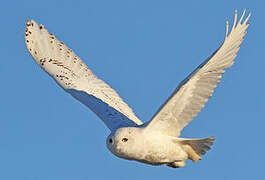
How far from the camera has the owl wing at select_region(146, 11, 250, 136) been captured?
10430 millimetres

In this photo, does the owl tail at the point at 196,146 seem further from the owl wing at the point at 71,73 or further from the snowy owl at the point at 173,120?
the owl wing at the point at 71,73

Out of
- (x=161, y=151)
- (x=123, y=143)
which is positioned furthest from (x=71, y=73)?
(x=123, y=143)

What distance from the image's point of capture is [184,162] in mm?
11328

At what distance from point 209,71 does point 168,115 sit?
1031 mm

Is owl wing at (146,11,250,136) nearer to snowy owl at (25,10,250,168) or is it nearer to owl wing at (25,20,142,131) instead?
snowy owl at (25,10,250,168)

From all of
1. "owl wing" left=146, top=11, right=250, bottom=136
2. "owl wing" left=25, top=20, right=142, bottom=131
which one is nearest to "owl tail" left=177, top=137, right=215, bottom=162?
"owl wing" left=146, top=11, right=250, bottom=136

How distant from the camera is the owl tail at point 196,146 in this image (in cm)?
1080

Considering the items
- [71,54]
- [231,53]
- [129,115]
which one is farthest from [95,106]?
[231,53]

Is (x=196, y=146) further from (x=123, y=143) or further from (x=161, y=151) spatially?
(x=123, y=143)

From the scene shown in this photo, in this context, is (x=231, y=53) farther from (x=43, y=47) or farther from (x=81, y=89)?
(x=43, y=47)

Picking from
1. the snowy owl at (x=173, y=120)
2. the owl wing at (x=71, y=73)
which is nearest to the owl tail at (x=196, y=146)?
the snowy owl at (x=173, y=120)

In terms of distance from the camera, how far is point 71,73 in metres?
13.6

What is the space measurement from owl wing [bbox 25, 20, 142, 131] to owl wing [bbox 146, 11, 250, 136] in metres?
1.64

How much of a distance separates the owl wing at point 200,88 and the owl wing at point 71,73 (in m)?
1.64
